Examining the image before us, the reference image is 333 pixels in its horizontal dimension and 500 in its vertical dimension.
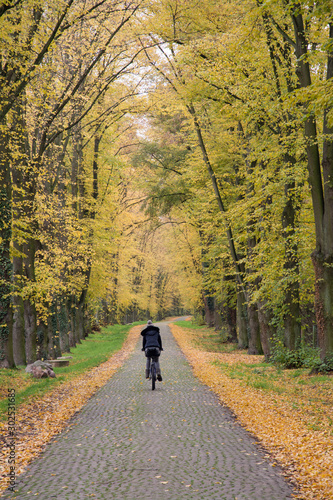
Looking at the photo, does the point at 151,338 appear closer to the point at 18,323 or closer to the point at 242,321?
the point at 18,323

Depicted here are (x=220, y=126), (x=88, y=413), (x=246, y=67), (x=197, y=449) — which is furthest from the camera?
(x=220, y=126)

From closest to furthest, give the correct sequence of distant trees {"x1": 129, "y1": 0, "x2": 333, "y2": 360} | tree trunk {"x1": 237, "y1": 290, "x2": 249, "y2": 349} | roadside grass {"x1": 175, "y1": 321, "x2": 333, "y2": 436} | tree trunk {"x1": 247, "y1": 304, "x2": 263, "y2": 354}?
roadside grass {"x1": 175, "y1": 321, "x2": 333, "y2": 436} < distant trees {"x1": 129, "y1": 0, "x2": 333, "y2": 360} < tree trunk {"x1": 247, "y1": 304, "x2": 263, "y2": 354} < tree trunk {"x1": 237, "y1": 290, "x2": 249, "y2": 349}

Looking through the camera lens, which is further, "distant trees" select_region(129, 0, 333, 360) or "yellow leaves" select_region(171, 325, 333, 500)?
"distant trees" select_region(129, 0, 333, 360)

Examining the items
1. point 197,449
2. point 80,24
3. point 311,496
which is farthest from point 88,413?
point 80,24

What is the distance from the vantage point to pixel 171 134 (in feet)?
91.9

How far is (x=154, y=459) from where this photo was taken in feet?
19.7

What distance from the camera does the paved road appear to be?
16.1 ft

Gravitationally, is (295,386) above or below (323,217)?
below

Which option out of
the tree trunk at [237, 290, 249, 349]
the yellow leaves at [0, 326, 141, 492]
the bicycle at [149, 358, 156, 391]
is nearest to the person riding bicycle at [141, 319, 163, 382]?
A: the bicycle at [149, 358, 156, 391]

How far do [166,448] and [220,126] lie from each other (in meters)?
18.7

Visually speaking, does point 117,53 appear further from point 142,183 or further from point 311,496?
point 311,496

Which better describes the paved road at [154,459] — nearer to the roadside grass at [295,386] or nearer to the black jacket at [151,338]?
the roadside grass at [295,386]

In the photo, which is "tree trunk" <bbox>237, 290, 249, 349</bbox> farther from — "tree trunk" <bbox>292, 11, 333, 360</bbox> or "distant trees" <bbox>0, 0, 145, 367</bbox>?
"tree trunk" <bbox>292, 11, 333, 360</bbox>

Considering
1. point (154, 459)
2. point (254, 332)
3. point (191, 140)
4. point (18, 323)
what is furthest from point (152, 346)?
point (191, 140)
